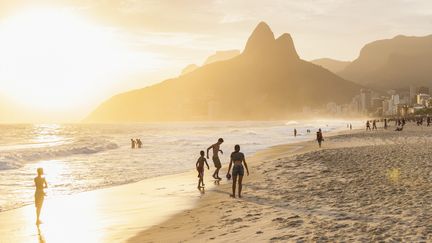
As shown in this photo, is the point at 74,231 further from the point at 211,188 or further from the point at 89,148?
the point at 89,148

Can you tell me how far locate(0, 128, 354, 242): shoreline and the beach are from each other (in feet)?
0.10

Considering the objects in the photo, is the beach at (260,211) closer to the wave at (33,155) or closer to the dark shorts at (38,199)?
the dark shorts at (38,199)

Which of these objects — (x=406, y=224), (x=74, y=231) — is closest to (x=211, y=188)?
(x=74, y=231)

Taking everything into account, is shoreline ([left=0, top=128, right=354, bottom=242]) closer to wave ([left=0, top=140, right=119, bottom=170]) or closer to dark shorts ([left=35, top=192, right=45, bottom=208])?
dark shorts ([left=35, top=192, right=45, bottom=208])

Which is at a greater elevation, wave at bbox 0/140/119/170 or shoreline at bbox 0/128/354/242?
shoreline at bbox 0/128/354/242

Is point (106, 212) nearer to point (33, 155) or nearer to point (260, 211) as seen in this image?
point (260, 211)

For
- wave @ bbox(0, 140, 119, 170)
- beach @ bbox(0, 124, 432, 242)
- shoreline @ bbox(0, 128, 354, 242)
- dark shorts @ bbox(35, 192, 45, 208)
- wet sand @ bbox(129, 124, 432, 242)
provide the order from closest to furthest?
wet sand @ bbox(129, 124, 432, 242) → beach @ bbox(0, 124, 432, 242) → shoreline @ bbox(0, 128, 354, 242) → dark shorts @ bbox(35, 192, 45, 208) → wave @ bbox(0, 140, 119, 170)

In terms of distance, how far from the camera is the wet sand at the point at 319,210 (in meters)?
8.42

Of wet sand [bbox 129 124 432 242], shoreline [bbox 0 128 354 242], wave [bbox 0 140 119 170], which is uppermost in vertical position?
wet sand [bbox 129 124 432 242]

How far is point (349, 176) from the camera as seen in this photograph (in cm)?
1608

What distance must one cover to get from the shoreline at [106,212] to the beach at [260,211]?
0.10ft

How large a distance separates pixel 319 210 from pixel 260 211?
68.3 inches

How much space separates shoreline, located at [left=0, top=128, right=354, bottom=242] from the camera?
421 inches

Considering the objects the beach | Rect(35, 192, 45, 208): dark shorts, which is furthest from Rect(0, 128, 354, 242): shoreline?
Rect(35, 192, 45, 208): dark shorts
